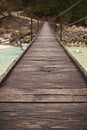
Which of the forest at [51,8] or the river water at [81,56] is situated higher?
the forest at [51,8]

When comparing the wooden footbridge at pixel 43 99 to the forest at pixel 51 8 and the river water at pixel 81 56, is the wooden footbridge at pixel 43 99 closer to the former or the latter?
the river water at pixel 81 56

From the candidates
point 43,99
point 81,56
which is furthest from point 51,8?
point 43,99

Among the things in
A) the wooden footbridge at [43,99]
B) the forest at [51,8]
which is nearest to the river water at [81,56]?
the wooden footbridge at [43,99]

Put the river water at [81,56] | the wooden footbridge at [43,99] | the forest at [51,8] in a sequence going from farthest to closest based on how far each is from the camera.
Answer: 1. the forest at [51,8]
2. the river water at [81,56]
3. the wooden footbridge at [43,99]

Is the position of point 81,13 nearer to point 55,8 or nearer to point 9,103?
point 55,8

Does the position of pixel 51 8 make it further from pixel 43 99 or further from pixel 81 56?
pixel 43 99

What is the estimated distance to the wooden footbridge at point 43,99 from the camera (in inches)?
132

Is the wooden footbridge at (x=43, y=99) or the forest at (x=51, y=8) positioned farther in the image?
the forest at (x=51, y=8)

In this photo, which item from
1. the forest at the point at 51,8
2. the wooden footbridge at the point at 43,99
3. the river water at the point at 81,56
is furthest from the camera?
the forest at the point at 51,8

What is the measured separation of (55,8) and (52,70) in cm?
4455

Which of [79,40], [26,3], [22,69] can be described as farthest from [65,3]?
[22,69]

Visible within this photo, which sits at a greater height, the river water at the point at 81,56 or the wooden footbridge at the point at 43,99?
Answer: the wooden footbridge at the point at 43,99

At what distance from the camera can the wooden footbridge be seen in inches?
132

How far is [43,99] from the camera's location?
13.9 ft
